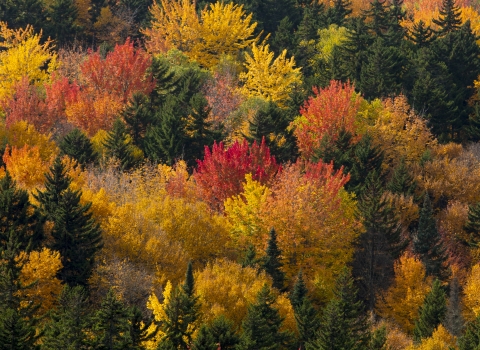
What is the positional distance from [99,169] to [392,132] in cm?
3047

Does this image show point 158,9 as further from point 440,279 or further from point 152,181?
point 440,279

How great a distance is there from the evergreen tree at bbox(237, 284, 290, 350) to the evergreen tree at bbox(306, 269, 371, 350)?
213cm

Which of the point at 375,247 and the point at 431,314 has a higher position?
the point at 431,314

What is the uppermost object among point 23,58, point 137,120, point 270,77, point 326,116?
point 326,116

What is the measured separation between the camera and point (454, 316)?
292 feet

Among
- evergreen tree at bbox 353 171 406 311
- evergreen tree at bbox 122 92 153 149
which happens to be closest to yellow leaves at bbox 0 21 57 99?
evergreen tree at bbox 122 92 153 149

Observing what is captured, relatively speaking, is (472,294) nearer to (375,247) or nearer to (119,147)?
(375,247)

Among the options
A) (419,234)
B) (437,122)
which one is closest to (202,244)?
(419,234)

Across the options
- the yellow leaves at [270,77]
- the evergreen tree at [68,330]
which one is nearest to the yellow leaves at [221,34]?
the yellow leaves at [270,77]

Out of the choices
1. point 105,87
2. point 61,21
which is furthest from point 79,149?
point 61,21

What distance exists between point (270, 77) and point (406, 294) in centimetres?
3959

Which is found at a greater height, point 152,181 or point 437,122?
point 437,122

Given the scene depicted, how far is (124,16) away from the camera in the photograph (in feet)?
507

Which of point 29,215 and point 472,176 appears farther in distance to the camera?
point 472,176
